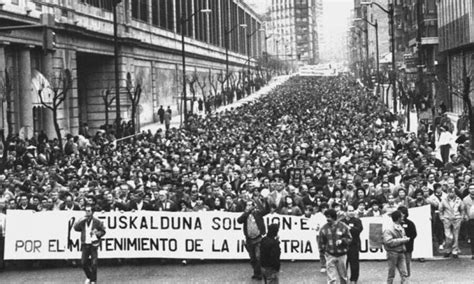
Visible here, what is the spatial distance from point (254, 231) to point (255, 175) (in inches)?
271

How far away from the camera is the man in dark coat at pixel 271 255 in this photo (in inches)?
509

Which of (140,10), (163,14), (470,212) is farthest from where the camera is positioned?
(163,14)

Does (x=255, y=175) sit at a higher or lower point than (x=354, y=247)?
higher

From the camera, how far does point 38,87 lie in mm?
40906

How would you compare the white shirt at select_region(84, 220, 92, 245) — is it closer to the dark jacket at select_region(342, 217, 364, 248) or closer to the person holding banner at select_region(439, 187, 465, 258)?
the dark jacket at select_region(342, 217, 364, 248)

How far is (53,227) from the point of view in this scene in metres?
17.2

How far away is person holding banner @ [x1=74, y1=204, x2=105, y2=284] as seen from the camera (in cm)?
1524

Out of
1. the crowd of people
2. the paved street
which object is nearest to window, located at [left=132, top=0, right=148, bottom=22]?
the crowd of people

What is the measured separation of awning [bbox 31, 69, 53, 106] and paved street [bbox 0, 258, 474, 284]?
24.5m

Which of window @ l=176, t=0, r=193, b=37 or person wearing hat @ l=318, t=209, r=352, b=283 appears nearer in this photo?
person wearing hat @ l=318, t=209, r=352, b=283

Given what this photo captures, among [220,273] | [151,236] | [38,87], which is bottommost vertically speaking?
[220,273]

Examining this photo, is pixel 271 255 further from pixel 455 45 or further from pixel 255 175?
pixel 455 45

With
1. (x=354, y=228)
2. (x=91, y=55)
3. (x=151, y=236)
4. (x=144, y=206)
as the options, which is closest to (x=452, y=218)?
(x=354, y=228)

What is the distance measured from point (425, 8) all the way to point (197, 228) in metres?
53.7
